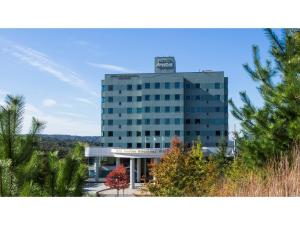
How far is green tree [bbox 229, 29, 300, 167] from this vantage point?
3.57m

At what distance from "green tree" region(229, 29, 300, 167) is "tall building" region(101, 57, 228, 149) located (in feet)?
67.6

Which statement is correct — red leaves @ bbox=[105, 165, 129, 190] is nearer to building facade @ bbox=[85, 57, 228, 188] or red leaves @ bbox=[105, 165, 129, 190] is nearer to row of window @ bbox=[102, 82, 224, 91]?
building facade @ bbox=[85, 57, 228, 188]

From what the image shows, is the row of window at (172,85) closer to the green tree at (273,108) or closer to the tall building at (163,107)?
the tall building at (163,107)

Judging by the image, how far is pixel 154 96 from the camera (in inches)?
998

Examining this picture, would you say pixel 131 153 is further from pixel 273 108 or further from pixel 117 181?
pixel 273 108

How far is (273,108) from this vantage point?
398 centimetres

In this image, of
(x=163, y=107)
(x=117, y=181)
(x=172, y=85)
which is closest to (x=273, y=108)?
(x=117, y=181)

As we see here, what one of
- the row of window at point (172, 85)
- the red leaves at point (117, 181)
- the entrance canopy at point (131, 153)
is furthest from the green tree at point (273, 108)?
the row of window at point (172, 85)

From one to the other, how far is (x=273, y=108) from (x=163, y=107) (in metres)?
21.4

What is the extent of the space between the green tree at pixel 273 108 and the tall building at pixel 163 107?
20.6 m
